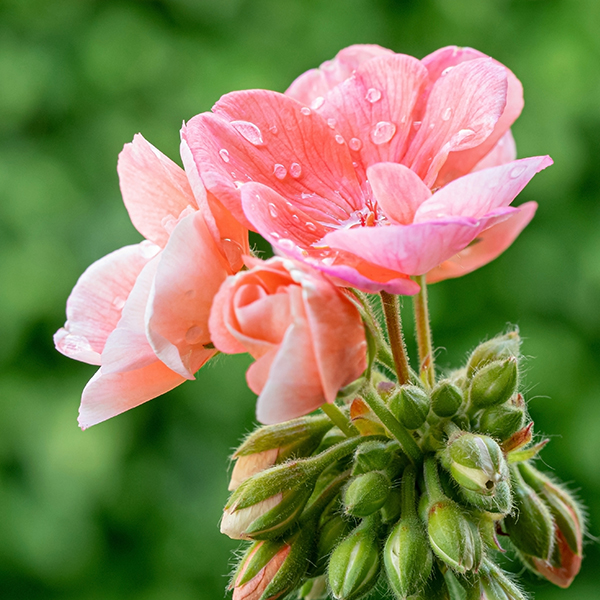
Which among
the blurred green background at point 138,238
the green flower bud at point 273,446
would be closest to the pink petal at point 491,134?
the green flower bud at point 273,446

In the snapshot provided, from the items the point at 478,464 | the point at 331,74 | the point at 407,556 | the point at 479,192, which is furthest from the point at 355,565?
the point at 331,74

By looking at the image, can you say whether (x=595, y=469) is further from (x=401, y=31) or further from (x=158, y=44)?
(x=158, y=44)

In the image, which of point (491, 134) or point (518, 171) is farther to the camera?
point (491, 134)

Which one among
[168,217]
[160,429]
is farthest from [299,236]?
[160,429]

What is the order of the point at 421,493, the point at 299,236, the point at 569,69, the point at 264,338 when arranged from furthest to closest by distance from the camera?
the point at 569,69 < the point at 421,493 < the point at 299,236 < the point at 264,338

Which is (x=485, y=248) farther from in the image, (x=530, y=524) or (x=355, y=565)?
(x=355, y=565)

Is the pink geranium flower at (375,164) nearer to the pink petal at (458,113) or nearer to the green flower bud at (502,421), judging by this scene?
the pink petal at (458,113)
